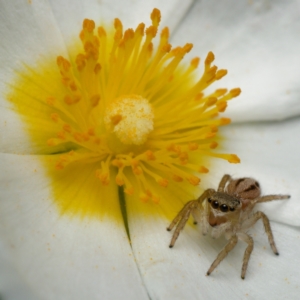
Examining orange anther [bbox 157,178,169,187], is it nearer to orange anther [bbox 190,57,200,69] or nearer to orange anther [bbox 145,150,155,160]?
orange anther [bbox 145,150,155,160]

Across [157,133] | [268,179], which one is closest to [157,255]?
[157,133]

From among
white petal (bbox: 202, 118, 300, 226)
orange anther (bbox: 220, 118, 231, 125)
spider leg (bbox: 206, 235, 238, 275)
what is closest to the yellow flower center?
orange anther (bbox: 220, 118, 231, 125)

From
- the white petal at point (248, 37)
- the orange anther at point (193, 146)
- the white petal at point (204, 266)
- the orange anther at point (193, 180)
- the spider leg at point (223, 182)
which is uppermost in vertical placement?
the white petal at point (248, 37)

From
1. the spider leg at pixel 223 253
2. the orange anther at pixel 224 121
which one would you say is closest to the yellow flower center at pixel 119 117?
the orange anther at pixel 224 121

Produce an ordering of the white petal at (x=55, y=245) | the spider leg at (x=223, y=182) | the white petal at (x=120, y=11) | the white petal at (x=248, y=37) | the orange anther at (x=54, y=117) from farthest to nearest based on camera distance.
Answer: the white petal at (x=248, y=37)
the white petal at (x=120, y=11)
the spider leg at (x=223, y=182)
the orange anther at (x=54, y=117)
the white petal at (x=55, y=245)

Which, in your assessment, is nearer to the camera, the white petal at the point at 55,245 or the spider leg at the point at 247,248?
the white petal at the point at 55,245

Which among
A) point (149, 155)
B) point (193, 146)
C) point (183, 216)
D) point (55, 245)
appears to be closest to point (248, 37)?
point (193, 146)

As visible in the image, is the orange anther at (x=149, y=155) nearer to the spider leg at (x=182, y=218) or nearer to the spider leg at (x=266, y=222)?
the spider leg at (x=182, y=218)

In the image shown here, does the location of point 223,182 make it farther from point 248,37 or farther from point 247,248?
point 248,37
